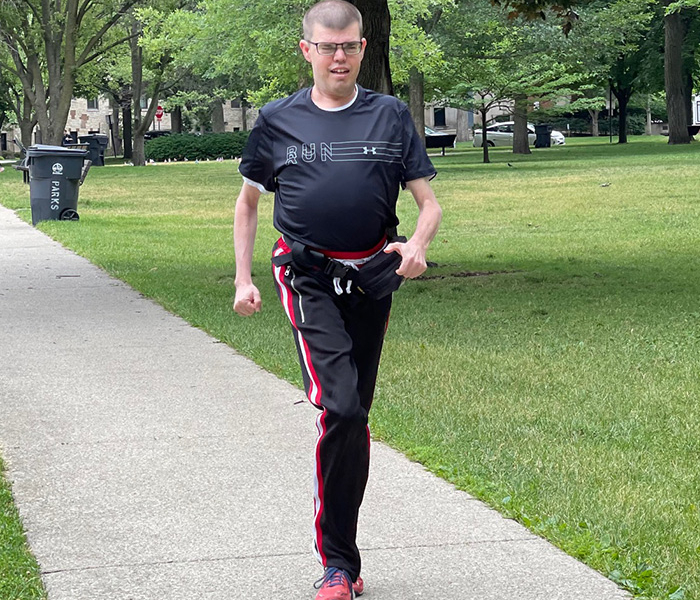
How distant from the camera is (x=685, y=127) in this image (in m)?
55.3

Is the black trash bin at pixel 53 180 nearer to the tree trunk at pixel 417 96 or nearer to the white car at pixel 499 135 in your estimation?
the tree trunk at pixel 417 96

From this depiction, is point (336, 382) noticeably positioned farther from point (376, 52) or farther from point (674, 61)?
point (674, 61)

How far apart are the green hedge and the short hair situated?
196 feet

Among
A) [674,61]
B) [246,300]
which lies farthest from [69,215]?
[674,61]

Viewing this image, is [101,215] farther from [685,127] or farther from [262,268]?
[685,127]

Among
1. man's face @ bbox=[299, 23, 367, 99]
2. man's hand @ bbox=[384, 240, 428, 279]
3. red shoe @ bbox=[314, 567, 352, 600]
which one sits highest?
man's face @ bbox=[299, 23, 367, 99]

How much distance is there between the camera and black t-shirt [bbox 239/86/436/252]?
410 cm

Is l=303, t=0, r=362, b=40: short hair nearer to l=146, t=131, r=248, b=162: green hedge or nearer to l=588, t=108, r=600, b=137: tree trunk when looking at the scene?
l=146, t=131, r=248, b=162: green hedge

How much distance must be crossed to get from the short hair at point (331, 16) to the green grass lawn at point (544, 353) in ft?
6.58

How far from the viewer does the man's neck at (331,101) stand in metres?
4.15

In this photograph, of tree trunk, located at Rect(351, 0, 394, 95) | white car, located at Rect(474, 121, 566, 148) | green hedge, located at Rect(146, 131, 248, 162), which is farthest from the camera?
white car, located at Rect(474, 121, 566, 148)

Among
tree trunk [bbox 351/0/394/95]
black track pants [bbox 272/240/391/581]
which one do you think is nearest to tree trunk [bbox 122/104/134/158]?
tree trunk [bbox 351/0/394/95]

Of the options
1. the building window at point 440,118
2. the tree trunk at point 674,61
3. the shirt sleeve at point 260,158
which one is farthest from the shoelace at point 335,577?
the building window at point 440,118

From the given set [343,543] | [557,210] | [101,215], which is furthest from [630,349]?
[101,215]
